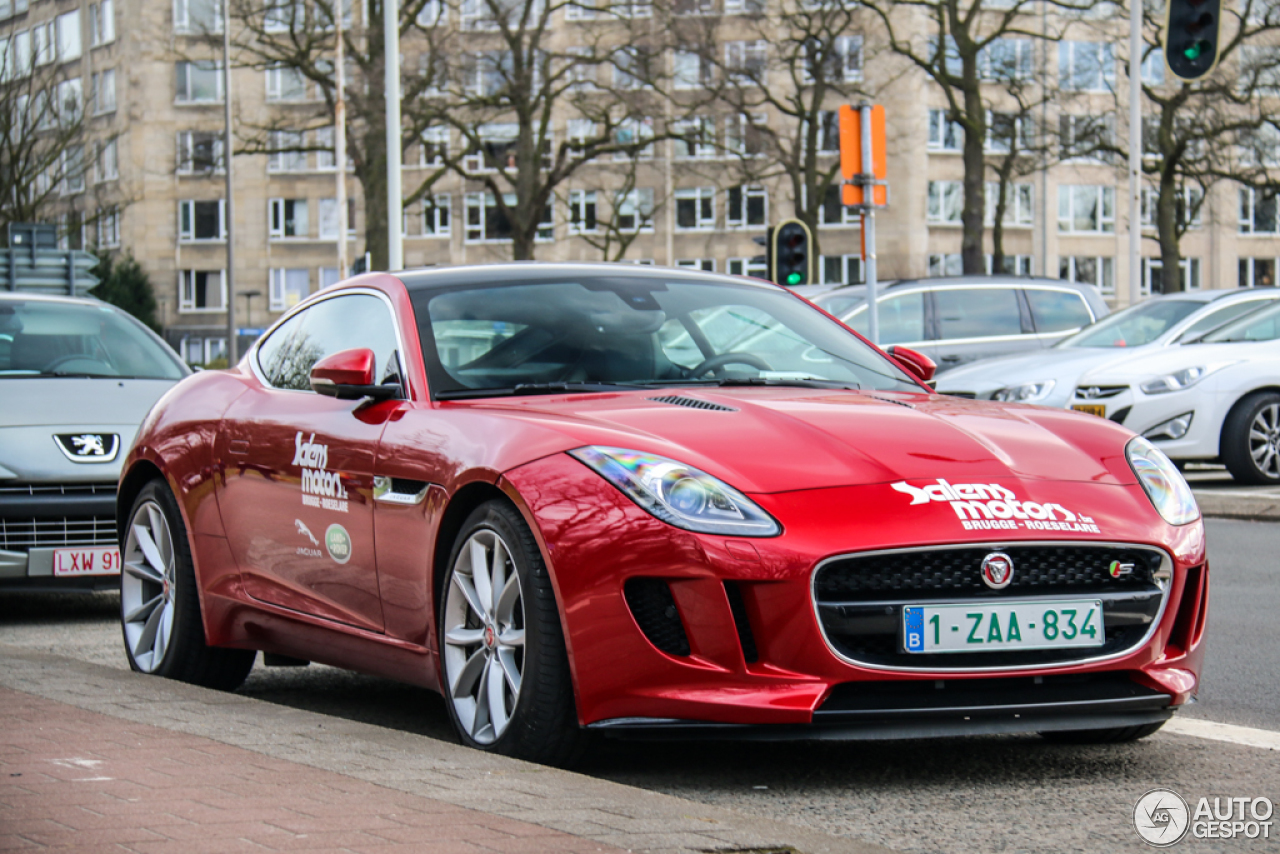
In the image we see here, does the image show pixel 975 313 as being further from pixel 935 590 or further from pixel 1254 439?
pixel 935 590

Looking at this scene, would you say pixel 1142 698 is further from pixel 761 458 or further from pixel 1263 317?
pixel 1263 317

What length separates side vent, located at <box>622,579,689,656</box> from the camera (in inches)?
179

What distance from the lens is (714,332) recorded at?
6004mm

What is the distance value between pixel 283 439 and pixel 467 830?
267 cm

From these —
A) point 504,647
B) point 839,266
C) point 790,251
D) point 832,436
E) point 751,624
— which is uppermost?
point 839,266

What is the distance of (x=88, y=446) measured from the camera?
9.01m

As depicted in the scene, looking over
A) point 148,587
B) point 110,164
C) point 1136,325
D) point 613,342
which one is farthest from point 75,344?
point 110,164

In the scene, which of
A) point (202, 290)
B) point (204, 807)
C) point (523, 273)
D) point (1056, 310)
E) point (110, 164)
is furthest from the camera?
point (202, 290)

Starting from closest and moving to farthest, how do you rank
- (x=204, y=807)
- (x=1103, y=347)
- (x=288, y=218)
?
(x=204, y=807) < (x=1103, y=347) < (x=288, y=218)

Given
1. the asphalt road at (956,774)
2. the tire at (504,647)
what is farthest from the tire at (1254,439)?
the tire at (504,647)

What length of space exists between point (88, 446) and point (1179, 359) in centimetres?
934

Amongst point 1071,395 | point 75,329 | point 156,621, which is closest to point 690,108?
point 1071,395

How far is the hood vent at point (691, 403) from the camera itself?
5.16 meters

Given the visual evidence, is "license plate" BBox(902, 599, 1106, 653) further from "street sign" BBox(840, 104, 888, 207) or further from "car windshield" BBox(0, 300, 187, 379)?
"street sign" BBox(840, 104, 888, 207)
